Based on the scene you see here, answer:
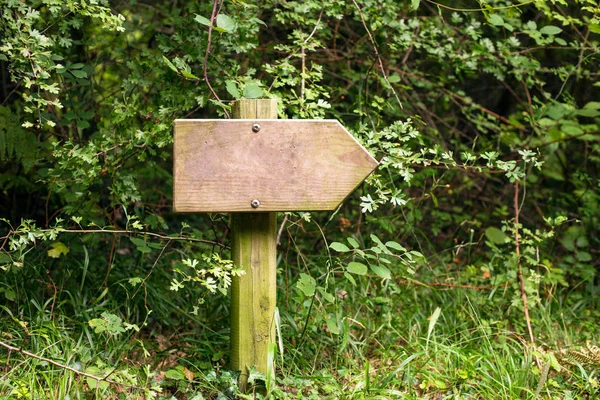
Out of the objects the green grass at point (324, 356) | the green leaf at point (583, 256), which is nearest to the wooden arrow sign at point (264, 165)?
the green grass at point (324, 356)

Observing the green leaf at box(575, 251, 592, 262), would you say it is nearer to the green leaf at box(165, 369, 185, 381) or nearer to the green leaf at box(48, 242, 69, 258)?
the green leaf at box(165, 369, 185, 381)

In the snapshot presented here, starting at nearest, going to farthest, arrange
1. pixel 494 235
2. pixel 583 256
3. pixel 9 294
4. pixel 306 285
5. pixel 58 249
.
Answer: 1. pixel 306 285
2. pixel 9 294
3. pixel 58 249
4. pixel 583 256
5. pixel 494 235

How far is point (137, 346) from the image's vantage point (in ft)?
10.3

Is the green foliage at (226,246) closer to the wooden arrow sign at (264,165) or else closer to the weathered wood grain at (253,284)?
the weathered wood grain at (253,284)

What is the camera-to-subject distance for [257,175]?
7.65 ft

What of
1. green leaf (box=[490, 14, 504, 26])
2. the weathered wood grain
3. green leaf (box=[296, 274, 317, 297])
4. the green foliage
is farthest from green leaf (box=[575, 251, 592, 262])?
the weathered wood grain

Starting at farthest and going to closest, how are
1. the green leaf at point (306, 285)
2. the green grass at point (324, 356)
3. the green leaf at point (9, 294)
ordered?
the green leaf at point (9, 294) < the green grass at point (324, 356) < the green leaf at point (306, 285)

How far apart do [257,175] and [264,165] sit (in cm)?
4

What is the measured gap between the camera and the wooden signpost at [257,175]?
2.29m

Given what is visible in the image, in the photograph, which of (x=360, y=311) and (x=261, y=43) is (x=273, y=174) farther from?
(x=261, y=43)

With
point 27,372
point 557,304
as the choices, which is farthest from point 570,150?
point 27,372

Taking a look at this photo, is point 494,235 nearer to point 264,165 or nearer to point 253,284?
point 253,284

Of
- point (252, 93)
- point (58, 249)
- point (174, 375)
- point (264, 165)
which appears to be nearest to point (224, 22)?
point (252, 93)

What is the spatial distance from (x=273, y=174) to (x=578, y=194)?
307 centimetres
